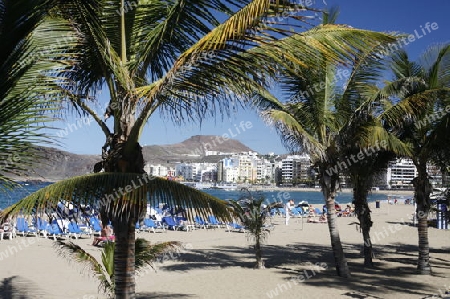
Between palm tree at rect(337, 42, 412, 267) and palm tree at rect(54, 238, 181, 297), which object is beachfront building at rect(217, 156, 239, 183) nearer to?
palm tree at rect(337, 42, 412, 267)

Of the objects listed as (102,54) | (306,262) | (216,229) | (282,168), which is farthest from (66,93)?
(282,168)

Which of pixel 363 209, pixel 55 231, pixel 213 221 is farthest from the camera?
pixel 213 221

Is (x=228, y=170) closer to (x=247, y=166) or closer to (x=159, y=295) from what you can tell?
(x=247, y=166)

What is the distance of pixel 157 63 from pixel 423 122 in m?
7.87

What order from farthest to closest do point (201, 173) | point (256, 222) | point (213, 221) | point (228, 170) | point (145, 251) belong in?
point (201, 173)
point (228, 170)
point (213, 221)
point (256, 222)
point (145, 251)

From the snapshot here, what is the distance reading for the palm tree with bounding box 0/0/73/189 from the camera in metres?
2.09

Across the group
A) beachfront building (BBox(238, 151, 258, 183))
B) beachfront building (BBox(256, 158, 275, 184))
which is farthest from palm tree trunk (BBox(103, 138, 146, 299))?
beachfront building (BBox(256, 158, 275, 184))

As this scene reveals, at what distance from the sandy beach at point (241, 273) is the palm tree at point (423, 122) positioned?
1572 millimetres

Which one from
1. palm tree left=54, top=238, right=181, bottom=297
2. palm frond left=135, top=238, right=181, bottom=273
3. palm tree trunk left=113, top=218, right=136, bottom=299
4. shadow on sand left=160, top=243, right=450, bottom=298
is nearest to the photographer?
palm tree trunk left=113, top=218, right=136, bottom=299

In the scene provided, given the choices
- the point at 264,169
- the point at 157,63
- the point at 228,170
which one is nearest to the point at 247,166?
the point at 264,169

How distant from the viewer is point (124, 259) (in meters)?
4.33

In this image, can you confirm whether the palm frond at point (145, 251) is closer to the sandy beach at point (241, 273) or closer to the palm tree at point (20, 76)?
the sandy beach at point (241, 273)

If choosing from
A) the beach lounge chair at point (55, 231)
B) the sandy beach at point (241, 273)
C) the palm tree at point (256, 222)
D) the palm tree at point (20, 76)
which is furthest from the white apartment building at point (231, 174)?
the palm tree at point (20, 76)

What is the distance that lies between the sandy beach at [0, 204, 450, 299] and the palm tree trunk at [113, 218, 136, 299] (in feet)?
13.9
